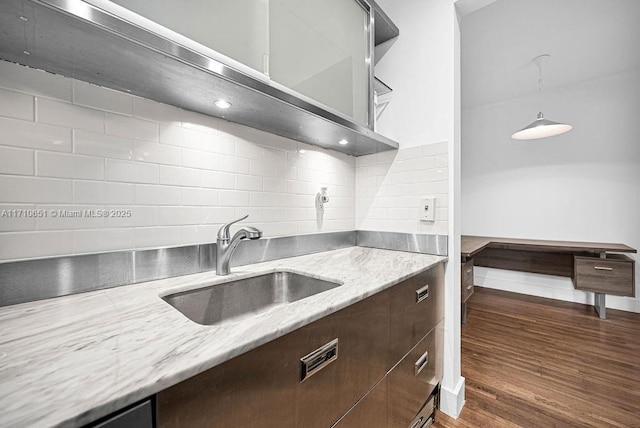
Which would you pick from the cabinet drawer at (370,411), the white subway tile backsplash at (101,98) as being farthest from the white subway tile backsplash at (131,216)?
the cabinet drawer at (370,411)

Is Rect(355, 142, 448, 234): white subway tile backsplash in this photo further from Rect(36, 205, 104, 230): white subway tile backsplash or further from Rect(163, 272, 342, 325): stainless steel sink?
Rect(36, 205, 104, 230): white subway tile backsplash

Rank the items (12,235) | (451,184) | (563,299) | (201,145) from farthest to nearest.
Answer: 1. (563,299)
2. (451,184)
3. (201,145)
4. (12,235)

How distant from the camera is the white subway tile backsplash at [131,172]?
841 millimetres

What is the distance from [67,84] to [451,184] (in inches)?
64.7

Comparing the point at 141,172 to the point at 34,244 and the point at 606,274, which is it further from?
the point at 606,274

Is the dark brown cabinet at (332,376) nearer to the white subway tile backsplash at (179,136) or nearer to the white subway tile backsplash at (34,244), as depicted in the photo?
the white subway tile backsplash at (34,244)

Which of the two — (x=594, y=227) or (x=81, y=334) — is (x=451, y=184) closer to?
(x=81, y=334)

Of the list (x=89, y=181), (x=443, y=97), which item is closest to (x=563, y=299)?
(x=443, y=97)

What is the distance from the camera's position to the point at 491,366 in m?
1.82

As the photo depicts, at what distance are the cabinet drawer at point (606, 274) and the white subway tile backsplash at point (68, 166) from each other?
398 cm

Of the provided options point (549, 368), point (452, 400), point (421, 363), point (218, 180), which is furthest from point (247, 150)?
point (549, 368)

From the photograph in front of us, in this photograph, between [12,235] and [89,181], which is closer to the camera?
[12,235]

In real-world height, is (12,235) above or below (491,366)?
above

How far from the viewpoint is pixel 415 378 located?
1146mm
